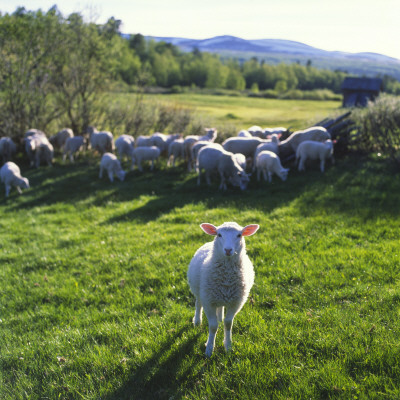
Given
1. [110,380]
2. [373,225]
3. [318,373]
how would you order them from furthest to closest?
[373,225] → [110,380] → [318,373]

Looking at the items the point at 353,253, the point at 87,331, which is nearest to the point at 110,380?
the point at 87,331

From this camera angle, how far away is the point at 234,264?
4.04 m

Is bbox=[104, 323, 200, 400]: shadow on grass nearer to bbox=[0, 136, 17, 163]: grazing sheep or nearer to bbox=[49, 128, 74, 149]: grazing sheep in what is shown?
bbox=[0, 136, 17, 163]: grazing sheep

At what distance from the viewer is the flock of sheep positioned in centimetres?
1189

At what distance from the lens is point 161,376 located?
3.81 meters

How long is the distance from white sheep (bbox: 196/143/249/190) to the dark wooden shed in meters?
43.2

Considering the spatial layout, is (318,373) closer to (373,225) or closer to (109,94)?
(373,225)

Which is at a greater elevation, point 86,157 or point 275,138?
point 275,138

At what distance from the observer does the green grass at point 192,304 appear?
366 centimetres

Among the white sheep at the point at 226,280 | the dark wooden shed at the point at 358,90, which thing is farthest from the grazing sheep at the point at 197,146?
the dark wooden shed at the point at 358,90

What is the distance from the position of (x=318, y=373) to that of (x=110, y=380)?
7.45 ft

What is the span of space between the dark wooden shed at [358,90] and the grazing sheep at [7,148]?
45.2 metres

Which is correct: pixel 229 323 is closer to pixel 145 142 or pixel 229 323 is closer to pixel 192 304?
pixel 192 304

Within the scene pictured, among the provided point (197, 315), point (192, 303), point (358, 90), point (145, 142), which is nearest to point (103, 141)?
point (145, 142)
